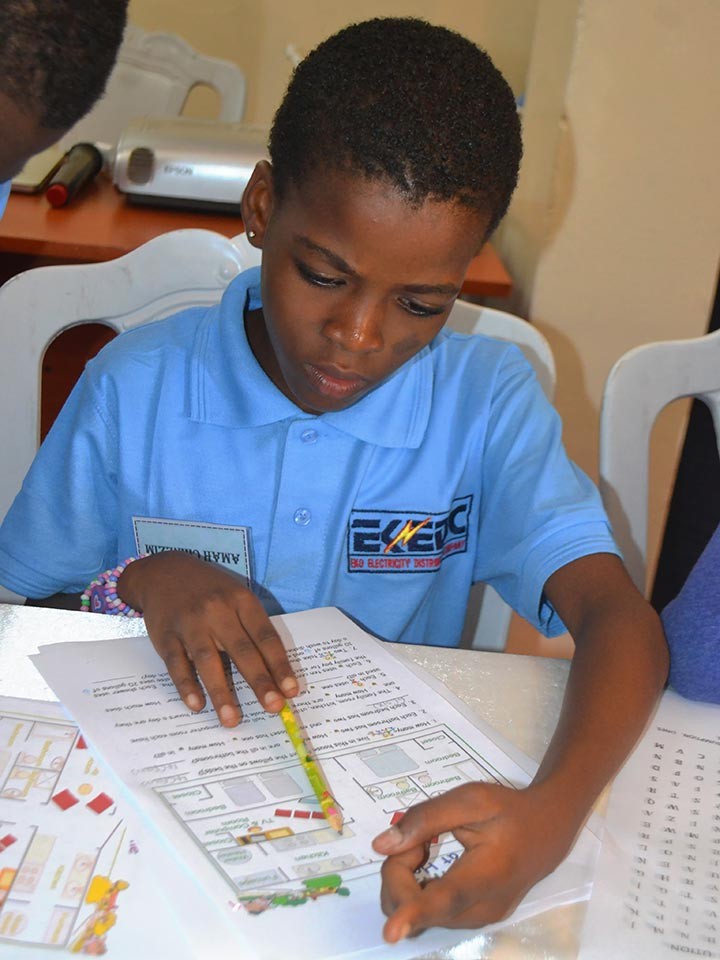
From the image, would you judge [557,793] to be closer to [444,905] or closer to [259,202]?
[444,905]

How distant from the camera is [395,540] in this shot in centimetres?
102

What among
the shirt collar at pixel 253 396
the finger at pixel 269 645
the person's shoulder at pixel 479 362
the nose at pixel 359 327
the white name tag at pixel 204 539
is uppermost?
the nose at pixel 359 327

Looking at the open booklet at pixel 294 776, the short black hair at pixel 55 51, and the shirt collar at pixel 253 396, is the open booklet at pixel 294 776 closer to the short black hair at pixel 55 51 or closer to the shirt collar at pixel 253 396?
the shirt collar at pixel 253 396

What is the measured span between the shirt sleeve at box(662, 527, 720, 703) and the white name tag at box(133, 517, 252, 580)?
1.23 ft

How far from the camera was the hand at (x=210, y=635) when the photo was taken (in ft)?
2.34

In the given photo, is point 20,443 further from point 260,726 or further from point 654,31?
point 654,31

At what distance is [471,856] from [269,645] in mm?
230

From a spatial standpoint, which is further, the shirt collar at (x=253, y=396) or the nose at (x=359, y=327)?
the shirt collar at (x=253, y=396)

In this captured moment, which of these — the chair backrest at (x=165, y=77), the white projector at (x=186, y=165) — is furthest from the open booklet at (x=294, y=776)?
the chair backrest at (x=165, y=77)

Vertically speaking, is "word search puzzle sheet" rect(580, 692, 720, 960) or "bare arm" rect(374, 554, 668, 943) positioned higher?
"bare arm" rect(374, 554, 668, 943)

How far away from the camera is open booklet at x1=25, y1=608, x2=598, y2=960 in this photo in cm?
55

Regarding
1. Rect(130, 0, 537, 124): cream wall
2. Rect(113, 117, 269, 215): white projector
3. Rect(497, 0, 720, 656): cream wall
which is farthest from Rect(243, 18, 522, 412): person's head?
Rect(130, 0, 537, 124): cream wall

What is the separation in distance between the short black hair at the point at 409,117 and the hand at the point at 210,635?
32 centimetres

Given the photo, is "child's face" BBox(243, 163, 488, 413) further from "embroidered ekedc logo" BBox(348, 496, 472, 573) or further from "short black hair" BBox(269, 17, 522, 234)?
"embroidered ekedc logo" BBox(348, 496, 472, 573)
